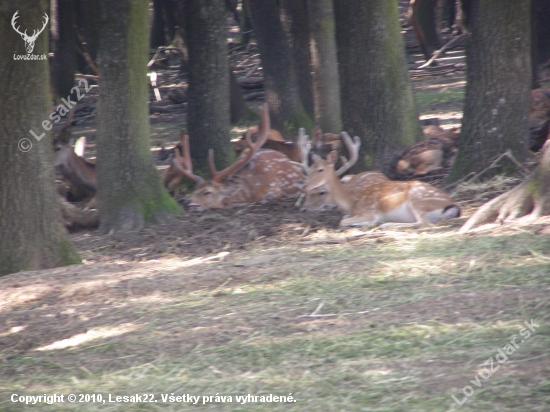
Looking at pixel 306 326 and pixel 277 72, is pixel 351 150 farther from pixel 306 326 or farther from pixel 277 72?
pixel 306 326

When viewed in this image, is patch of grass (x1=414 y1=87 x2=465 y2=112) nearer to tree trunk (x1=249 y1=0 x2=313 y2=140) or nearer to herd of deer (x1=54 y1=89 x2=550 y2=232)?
tree trunk (x1=249 y1=0 x2=313 y2=140)

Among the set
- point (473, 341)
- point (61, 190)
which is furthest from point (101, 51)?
point (473, 341)

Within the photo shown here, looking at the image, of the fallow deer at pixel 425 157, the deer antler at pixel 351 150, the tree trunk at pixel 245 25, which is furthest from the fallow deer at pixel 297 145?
the tree trunk at pixel 245 25

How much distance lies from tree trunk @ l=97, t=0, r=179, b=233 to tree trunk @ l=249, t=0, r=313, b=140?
4465mm

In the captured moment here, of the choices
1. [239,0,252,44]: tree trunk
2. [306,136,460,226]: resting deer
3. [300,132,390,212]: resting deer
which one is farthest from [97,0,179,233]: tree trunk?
[239,0,252,44]: tree trunk

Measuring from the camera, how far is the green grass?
3.51m

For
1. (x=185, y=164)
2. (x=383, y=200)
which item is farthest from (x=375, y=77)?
(x=185, y=164)

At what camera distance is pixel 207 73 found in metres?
9.44

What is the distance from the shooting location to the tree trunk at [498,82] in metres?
7.55

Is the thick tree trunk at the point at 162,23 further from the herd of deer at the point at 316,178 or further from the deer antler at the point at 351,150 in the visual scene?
the deer antler at the point at 351,150

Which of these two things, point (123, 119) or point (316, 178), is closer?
point (123, 119)

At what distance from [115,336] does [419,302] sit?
200cm

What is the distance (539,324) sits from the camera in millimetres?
3996

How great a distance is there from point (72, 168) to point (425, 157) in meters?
4.80
